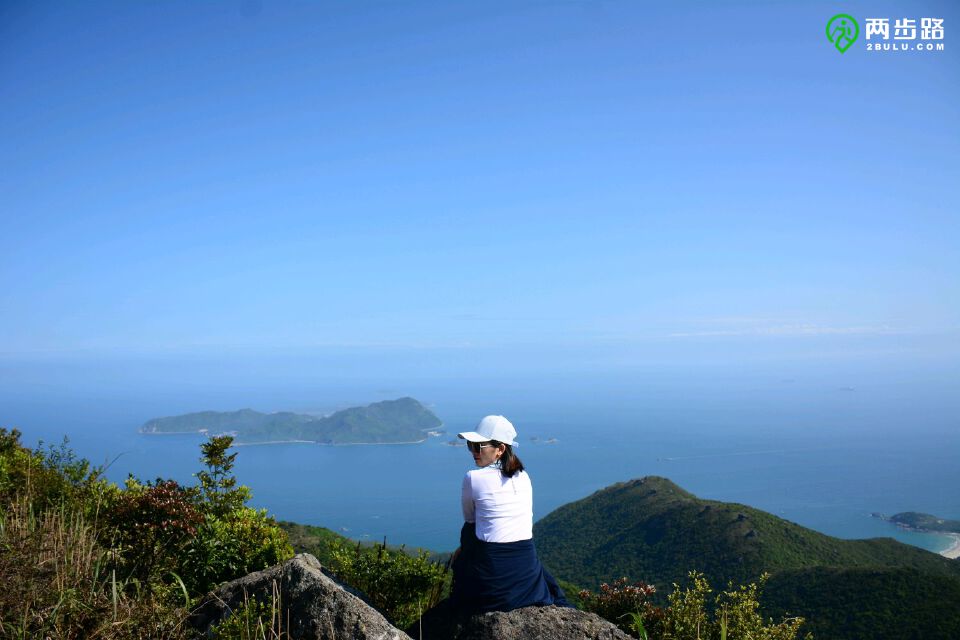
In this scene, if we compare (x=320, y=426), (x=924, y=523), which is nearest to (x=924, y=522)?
(x=924, y=523)

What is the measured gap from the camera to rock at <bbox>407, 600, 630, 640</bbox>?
317cm

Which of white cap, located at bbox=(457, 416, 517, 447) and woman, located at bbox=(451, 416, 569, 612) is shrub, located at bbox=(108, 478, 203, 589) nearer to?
woman, located at bbox=(451, 416, 569, 612)

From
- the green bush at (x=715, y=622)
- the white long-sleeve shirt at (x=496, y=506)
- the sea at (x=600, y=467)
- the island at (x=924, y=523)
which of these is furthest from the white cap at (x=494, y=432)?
the island at (x=924, y=523)

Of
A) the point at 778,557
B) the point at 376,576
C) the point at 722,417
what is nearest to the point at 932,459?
the point at 722,417

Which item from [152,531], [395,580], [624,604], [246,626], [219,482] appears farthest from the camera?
[219,482]

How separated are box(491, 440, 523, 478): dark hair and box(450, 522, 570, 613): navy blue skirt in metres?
0.39

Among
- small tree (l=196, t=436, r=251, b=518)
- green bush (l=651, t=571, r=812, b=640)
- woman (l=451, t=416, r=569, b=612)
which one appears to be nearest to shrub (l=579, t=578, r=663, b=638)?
green bush (l=651, t=571, r=812, b=640)

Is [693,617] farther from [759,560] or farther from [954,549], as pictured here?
[954,549]

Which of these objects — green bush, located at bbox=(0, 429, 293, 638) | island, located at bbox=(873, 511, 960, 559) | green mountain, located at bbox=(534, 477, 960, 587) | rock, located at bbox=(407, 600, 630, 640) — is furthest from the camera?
island, located at bbox=(873, 511, 960, 559)

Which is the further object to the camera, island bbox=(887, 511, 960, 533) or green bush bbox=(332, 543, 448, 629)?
island bbox=(887, 511, 960, 533)

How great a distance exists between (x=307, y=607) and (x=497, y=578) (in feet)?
3.44

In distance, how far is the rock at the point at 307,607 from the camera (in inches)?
122

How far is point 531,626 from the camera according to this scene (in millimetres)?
3215

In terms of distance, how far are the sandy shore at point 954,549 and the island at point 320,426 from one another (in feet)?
344
